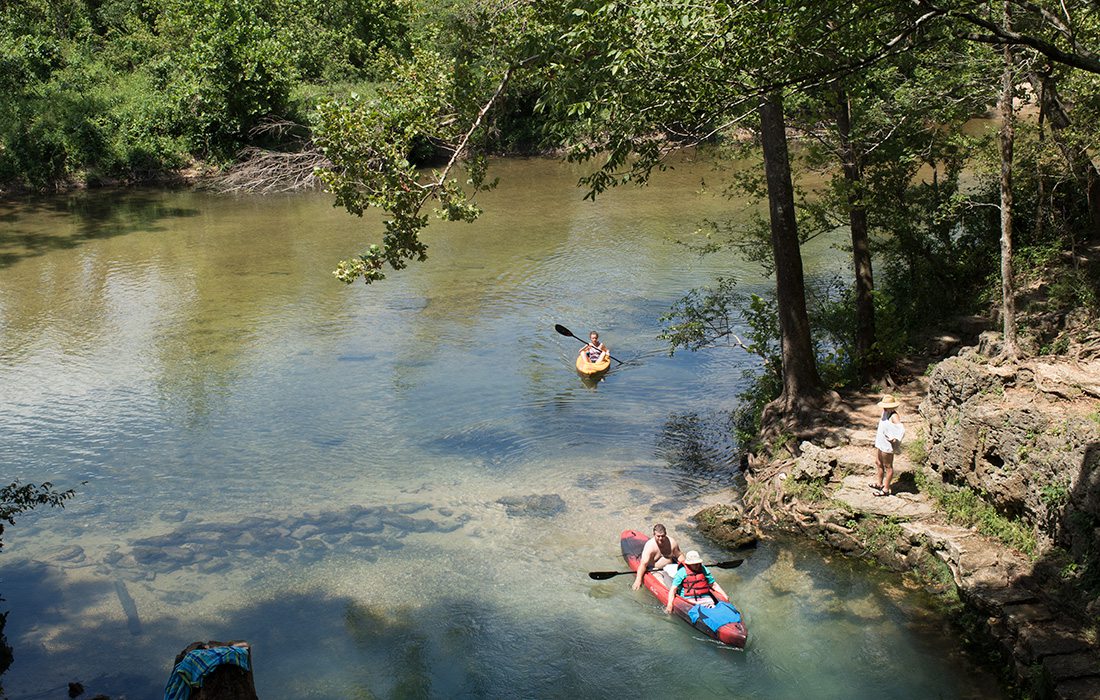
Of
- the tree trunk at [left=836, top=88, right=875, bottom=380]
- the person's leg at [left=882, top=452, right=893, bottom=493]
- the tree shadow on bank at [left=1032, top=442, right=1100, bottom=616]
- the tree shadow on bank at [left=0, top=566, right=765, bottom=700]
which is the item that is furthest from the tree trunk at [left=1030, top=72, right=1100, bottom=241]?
the tree shadow on bank at [left=0, top=566, right=765, bottom=700]

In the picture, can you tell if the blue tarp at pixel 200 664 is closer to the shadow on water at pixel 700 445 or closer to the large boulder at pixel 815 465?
the large boulder at pixel 815 465

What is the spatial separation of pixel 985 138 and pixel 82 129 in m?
33.4

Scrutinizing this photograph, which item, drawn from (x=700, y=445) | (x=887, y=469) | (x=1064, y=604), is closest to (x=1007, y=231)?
(x=887, y=469)

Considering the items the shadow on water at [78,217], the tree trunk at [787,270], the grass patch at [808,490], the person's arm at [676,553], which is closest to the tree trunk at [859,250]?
the tree trunk at [787,270]

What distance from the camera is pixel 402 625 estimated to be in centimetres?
1157

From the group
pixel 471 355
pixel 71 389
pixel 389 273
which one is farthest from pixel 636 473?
pixel 389 273

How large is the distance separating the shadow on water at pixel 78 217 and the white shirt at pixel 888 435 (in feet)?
80.3

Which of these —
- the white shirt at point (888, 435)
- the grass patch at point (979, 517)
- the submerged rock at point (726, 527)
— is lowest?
the submerged rock at point (726, 527)

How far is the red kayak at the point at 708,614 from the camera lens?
1081 centimetres

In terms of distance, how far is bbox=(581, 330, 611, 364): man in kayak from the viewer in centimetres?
1914

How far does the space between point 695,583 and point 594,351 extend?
27.6 ft

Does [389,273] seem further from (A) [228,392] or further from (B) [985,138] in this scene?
(B) [985,138]

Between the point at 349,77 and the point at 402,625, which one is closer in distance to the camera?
the point at 402,625

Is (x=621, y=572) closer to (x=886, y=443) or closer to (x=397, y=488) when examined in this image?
(x=886, y=443)
